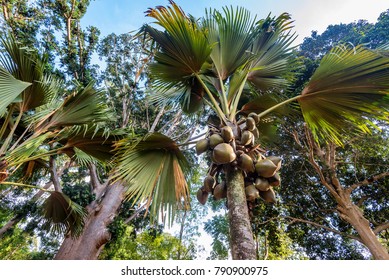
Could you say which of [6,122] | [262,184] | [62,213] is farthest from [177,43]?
[62,213]

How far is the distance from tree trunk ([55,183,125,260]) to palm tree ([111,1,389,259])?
3.63 m

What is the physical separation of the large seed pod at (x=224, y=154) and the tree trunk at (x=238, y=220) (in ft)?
0.60

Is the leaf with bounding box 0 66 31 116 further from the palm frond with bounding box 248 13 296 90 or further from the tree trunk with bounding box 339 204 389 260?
the tree trunk with bounding box 339 204 389 260

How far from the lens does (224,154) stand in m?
1.92

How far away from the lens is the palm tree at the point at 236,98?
2.07 metres

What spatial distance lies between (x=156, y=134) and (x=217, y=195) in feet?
2.98

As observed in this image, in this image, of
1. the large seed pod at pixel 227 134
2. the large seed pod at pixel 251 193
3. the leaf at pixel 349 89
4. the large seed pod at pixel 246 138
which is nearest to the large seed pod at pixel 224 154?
the large seed pod at pixel 227 134

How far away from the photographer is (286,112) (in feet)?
10.2

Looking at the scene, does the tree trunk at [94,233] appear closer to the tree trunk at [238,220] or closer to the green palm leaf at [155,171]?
the green palm leaf at [155,171]

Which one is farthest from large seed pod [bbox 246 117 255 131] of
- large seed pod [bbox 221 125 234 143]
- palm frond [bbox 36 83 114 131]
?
palm frond [bbox 36 83 114 131]

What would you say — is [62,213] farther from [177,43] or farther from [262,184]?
[262,184]

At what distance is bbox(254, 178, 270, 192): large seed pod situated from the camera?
6.82 feet

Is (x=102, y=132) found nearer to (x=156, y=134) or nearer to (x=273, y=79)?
(x=156, y=134)
